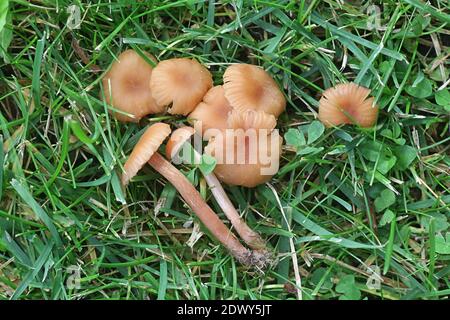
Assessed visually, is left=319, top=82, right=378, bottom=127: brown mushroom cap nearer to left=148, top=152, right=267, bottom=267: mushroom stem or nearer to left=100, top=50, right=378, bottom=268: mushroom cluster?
left=100, top=50, right=378, bottom=268: mushroom cluster

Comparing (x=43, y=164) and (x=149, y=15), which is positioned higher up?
(x=149, y=15)

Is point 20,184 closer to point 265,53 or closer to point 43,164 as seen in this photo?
point 43,164

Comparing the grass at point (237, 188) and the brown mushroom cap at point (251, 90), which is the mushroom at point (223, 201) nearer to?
the grass at point (237, 188)

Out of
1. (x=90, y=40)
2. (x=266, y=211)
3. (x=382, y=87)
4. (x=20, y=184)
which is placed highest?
(x=90, y=40)

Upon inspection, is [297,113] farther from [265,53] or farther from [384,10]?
[384,10]

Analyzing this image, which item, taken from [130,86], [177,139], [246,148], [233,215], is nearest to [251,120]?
[246,148]

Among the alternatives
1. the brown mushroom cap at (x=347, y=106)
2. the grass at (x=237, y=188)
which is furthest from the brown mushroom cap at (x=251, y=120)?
the brown mushroom cap at (x=347, y=106)

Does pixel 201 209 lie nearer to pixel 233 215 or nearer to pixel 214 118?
pixel 233 215

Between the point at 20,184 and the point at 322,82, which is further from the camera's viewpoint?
the point at 322,82

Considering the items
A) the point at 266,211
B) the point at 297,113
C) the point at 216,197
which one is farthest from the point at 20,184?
the point at 297,113
